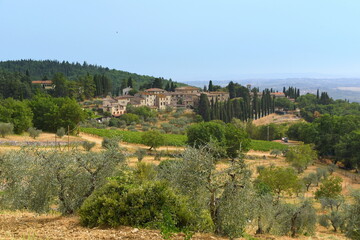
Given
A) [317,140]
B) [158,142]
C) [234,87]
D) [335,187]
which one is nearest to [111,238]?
[335,187]

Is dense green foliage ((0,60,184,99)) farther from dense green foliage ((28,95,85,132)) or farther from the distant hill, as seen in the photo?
dense green foliage ((28,95,85,132))

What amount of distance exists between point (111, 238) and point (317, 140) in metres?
54.1

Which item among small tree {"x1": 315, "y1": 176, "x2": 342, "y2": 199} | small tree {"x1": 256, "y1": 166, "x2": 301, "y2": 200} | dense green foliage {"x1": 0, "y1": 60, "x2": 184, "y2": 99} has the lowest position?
small tree {"x1": 315, "y1": 176, "x2": 342, "y2": 199}

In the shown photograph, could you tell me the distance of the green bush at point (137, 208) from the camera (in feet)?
32.3

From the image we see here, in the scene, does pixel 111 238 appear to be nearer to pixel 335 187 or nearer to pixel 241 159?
pixel 241 159

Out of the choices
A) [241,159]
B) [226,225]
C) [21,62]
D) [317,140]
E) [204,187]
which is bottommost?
[317,140]

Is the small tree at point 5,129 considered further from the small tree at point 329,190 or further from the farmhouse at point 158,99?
the farmhouse at point 158,99

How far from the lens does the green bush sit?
387 inches

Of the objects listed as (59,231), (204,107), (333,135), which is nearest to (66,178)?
(59,231)

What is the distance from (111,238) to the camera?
878 centimetres

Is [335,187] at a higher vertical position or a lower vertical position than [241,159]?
lower

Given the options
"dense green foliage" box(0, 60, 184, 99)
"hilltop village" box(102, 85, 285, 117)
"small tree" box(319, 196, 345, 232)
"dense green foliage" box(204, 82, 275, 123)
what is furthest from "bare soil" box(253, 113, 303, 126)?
"small tree" box(319, 196, 345, 232)

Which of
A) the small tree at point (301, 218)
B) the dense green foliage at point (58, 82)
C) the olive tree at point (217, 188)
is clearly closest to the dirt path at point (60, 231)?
the olive tree at point (217, 188)

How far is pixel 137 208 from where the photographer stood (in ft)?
32.4
